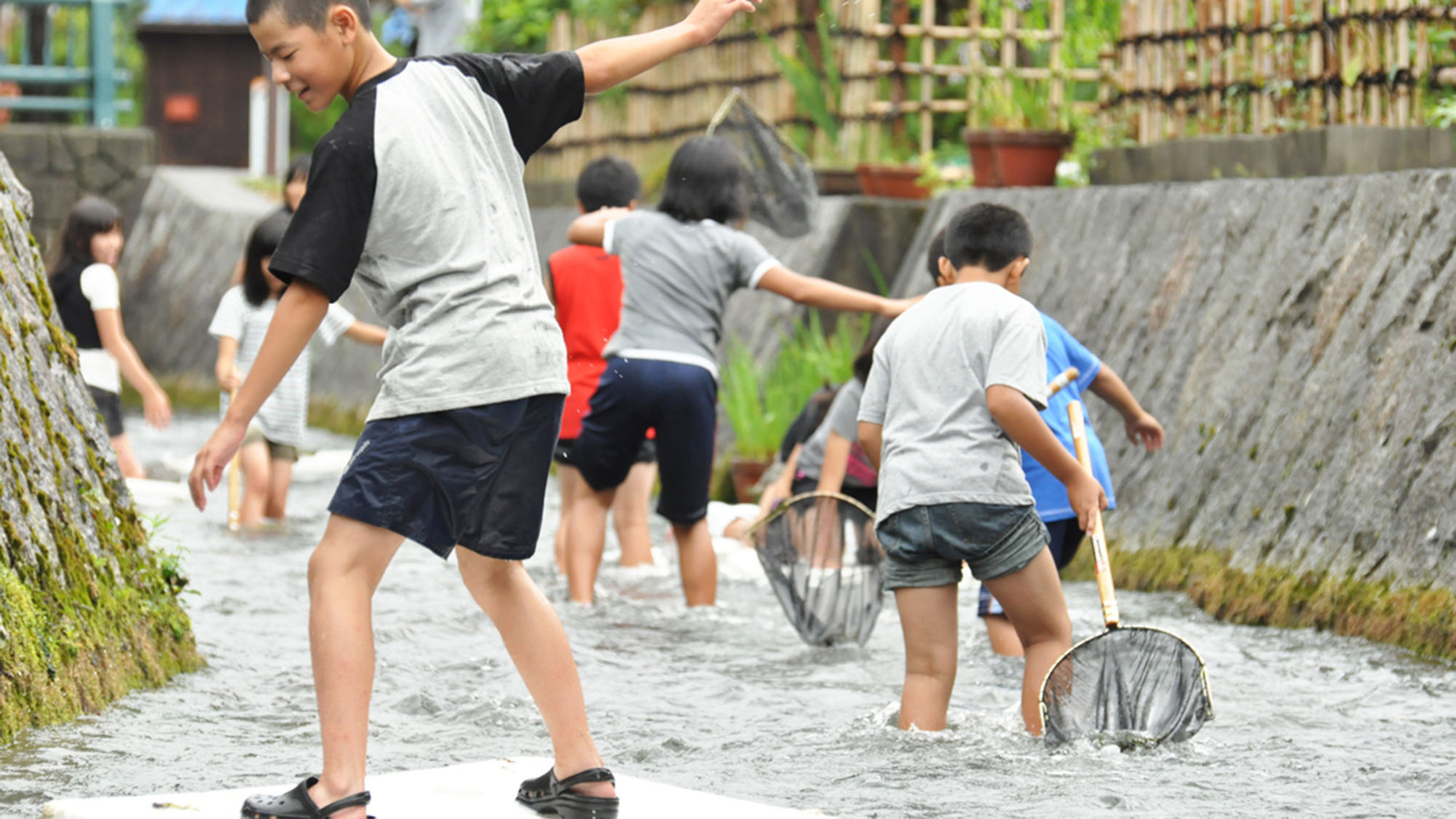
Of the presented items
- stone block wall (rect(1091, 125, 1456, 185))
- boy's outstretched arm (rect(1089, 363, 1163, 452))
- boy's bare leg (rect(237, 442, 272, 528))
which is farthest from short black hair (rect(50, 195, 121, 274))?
boy's outstretched arm (rect(1089, 363, 1163, 452))

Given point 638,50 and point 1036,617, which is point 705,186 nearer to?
point 1036,617

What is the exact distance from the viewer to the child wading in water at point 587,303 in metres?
7.35

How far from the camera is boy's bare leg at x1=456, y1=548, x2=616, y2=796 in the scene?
12.0 feet

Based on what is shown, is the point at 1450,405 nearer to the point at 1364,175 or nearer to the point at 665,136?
the point at 1364,175

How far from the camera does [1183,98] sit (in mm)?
9094

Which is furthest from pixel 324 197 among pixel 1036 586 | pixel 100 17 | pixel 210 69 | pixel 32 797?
pixel 210 69

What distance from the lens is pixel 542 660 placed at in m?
3.67

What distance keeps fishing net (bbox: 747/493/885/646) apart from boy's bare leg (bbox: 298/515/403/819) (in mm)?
2741

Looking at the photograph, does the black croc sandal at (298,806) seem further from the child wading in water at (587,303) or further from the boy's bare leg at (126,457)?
the boy's bare leg at (126,457)

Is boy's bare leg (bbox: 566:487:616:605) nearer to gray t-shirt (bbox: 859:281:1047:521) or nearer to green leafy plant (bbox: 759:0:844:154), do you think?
gray t-shirt (bbox: 859:281:1047:521)

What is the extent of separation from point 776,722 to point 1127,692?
3.24 feet

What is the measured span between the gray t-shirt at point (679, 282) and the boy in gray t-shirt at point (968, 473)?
1.85m

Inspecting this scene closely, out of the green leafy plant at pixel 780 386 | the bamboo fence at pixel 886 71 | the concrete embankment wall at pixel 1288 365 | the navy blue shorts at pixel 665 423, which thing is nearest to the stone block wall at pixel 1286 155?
the concrete embankment wall at pixel 1288 365

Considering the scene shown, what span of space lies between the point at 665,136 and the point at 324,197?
11616 mm
